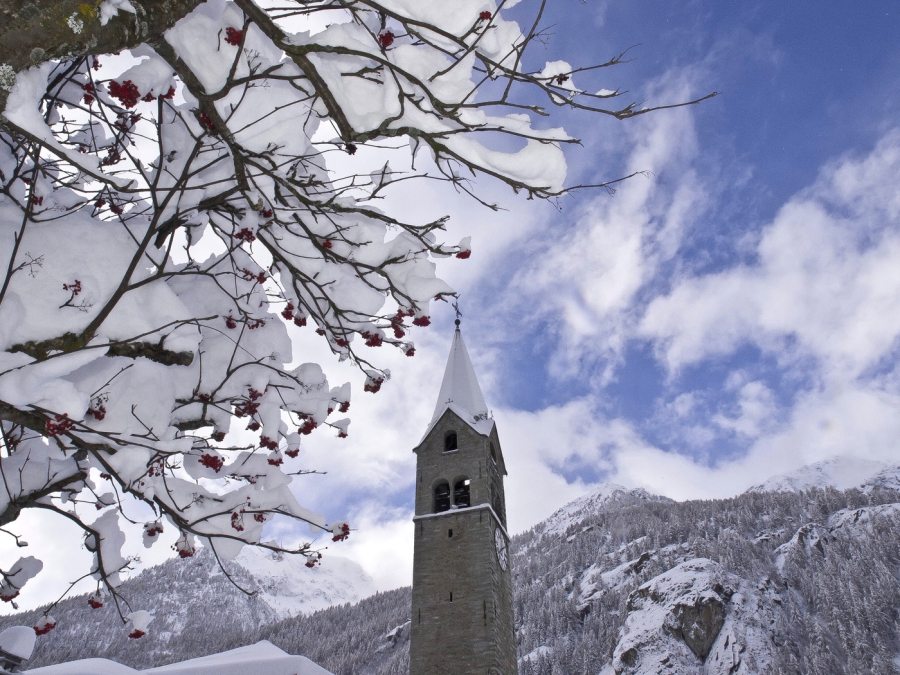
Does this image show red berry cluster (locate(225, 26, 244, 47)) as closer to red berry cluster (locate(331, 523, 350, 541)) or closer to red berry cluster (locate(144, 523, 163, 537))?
red berry cluster (locate(331, 523, 350, 541))

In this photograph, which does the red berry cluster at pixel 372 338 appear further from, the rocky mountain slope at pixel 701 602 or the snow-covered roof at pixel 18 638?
the rocky mountain slope at pixel 701 602

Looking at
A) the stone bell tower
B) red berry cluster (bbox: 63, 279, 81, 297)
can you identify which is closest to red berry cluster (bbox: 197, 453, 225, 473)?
red berry cluster (bbox: 63, 279, 81, 297)

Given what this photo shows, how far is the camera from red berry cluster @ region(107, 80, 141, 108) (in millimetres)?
2662

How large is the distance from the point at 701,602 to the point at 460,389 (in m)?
63.8

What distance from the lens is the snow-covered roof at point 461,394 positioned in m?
21.5

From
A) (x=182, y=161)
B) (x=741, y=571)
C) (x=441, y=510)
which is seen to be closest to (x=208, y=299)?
(x=182, y=161)

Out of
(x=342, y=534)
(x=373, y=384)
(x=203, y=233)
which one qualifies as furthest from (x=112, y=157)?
(x=342, y=534)

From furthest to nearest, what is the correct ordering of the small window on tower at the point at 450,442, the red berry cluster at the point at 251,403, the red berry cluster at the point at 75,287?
the small window on tower at the point at 450,442 → the red berry cluster at the point at 251,403 → the red berry cluster at the point at 75,287

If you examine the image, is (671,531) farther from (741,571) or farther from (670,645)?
(670,645)

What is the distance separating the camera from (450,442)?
69.8 ft

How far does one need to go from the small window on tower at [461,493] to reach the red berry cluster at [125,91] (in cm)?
1793

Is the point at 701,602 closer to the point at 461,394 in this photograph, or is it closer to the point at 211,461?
the point at 461,394

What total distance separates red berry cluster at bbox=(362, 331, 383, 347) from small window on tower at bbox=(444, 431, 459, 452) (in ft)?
56.5

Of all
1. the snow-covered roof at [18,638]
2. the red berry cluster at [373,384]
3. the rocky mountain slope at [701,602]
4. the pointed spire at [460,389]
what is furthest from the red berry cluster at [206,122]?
the rocky mountain slope at [701,602]
